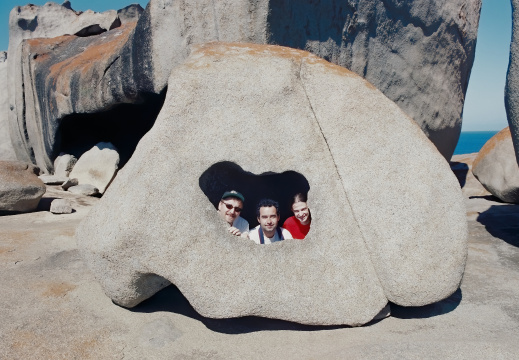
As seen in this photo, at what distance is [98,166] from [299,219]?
4204 millimetres

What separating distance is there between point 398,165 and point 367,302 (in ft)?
2.89

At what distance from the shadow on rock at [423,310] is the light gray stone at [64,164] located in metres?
5.44

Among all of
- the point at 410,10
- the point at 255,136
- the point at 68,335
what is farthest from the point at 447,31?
the point at 68,335

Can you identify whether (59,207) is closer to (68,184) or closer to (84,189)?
(84,189)

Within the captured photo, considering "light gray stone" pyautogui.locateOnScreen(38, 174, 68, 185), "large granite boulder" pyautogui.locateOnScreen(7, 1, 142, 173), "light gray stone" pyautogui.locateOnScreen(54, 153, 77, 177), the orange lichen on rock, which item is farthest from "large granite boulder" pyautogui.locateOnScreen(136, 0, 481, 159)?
"light gray stone" pyautogui.locateOnScreen(54, 153, 77, 177)

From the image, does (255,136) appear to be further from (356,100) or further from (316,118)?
(356,100)

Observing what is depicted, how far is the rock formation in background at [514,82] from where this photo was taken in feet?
12.1

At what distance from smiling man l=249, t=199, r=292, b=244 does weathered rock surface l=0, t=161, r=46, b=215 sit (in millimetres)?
3214

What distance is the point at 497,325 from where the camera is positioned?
2.66 m

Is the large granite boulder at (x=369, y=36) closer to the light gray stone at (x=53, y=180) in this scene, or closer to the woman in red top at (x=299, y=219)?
the woman in red top at (x=299, y=219)

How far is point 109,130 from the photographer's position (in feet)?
23.8

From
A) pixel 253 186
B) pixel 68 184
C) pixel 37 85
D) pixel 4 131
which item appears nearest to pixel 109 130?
pixel 37 85

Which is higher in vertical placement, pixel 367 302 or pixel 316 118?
pixel 316 118

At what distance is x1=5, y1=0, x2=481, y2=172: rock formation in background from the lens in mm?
3846
